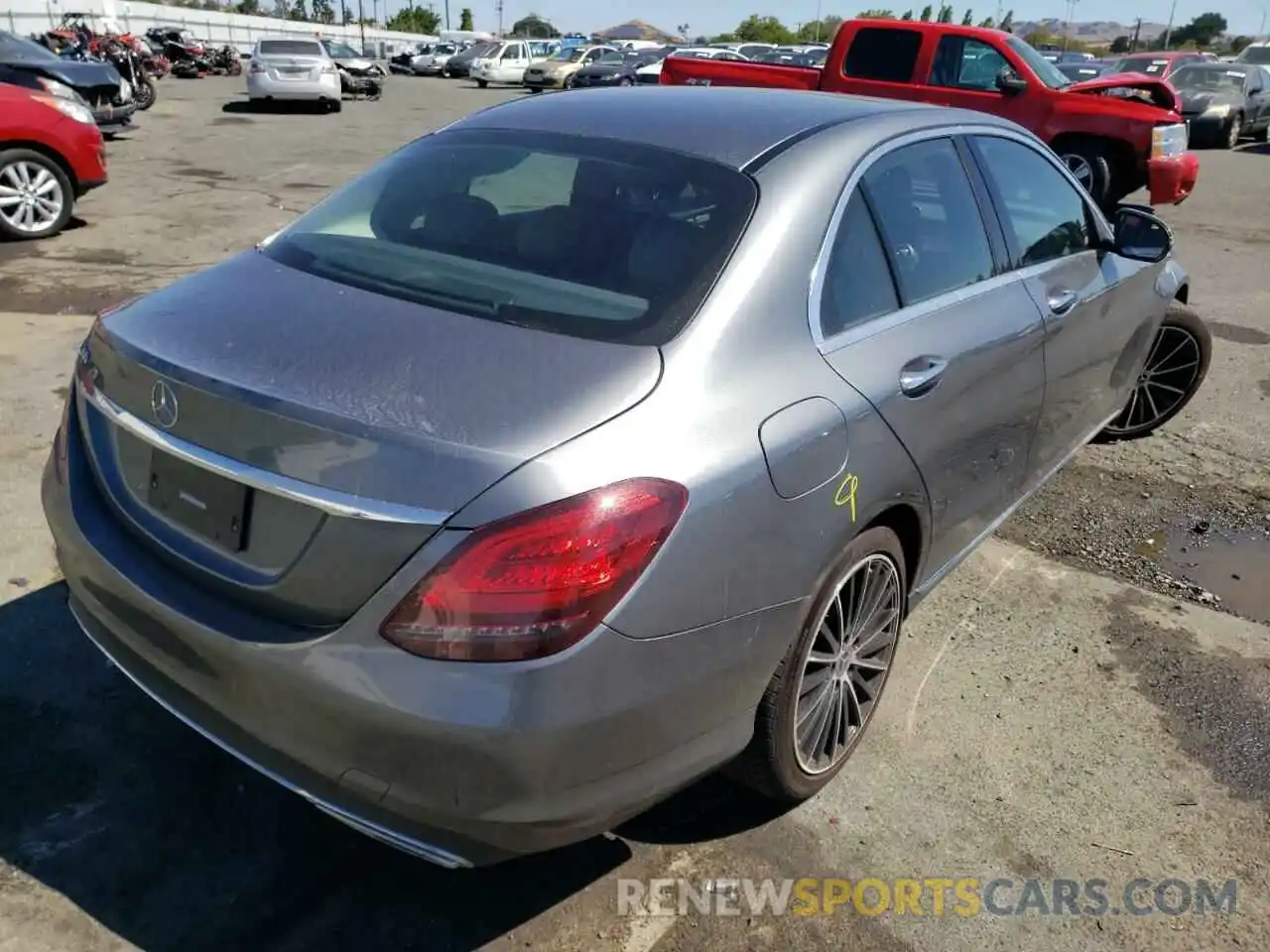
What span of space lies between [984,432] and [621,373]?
154 cm

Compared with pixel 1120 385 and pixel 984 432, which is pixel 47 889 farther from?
pixel 1120 385

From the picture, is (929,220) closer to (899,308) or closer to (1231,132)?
(899,308)

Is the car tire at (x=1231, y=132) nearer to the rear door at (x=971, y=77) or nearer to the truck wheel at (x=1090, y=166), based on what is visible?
the truck wheel at (x=1090, y=166)

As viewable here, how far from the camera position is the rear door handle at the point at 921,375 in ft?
8.89

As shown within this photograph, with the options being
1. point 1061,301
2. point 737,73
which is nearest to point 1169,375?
point 1061,301

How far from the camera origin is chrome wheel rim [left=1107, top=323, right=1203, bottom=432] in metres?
5.40

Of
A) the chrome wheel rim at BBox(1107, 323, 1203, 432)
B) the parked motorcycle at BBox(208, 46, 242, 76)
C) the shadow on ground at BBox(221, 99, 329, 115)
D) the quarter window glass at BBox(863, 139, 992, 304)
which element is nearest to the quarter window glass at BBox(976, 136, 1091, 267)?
the quarter window glass at BBox(863, 139, 992, 304)

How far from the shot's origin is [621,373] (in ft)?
6.95

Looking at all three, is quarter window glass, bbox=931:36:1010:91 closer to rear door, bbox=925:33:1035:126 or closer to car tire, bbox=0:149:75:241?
rear door, bbox=925:33:1035:126

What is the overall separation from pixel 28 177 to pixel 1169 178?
11.0 metres

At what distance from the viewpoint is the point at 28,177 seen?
28.1 feet

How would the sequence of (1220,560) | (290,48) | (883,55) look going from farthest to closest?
1. (290,48)
2. (883,55)
3. (1220,560)

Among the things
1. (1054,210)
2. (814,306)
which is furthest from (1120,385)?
(814,306)

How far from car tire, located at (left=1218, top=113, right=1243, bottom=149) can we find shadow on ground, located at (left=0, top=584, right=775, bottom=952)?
2334cm
